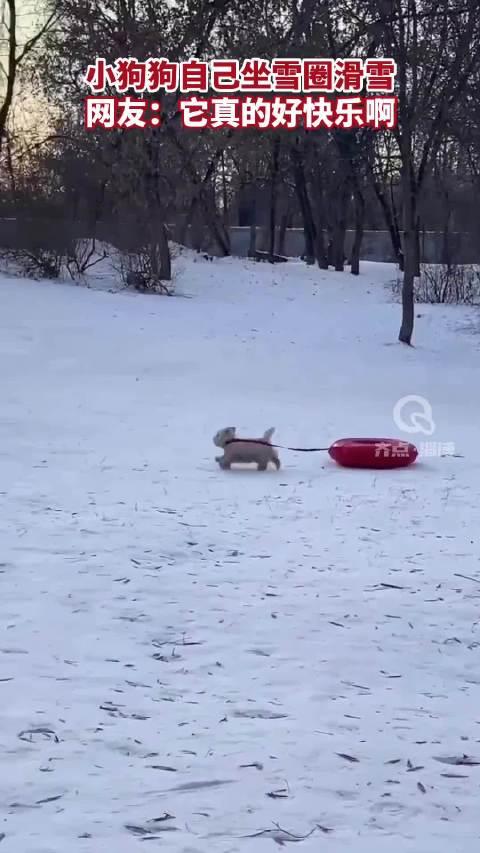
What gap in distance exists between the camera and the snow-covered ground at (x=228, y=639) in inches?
128

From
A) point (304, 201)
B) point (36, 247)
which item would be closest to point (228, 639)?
point (36, 247)

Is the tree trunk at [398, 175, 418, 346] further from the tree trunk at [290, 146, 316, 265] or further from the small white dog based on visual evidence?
the tree trunk at [290, 146, 316, 265]

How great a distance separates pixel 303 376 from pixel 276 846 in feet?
42.6

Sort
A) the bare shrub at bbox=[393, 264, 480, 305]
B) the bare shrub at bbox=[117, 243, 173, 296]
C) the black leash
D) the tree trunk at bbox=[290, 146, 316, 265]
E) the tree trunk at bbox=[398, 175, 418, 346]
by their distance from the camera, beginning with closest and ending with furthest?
1. the black leash
2. the tree trunk at bbox=[398, 175, 418, 346]
3. the bare shrub at bbox=[117, 243, 173, 296]
4. the bare shrub at bbox=[393, 264, 480, 305]
5. the tree trunk at bbox=[290, 146, 316, 265]

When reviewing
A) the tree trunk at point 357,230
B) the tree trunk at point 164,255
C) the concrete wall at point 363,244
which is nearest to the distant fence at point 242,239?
the concrete wall at point 363,244

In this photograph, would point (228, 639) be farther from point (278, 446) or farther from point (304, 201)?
point (304, 201)

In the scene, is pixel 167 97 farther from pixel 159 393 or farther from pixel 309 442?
pixel 309 442

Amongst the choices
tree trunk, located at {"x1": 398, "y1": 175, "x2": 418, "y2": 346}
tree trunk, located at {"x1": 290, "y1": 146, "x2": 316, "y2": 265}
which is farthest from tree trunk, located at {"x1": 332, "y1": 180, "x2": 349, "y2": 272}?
tree trunk, located at {"x1": 398, "y1": 175, "x2": 418, "y2": 346}

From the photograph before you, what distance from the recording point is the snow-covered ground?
10.7 ft

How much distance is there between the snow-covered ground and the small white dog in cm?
13

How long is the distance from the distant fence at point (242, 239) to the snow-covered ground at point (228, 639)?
1243 cm

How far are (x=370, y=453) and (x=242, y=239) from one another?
45.4 metres

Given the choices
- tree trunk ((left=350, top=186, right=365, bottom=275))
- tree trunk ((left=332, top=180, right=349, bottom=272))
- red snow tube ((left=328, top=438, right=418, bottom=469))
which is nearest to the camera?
red snow tube ((left=328, top=438, right=418, bottom=469))

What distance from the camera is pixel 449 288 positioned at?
93.5 ft
